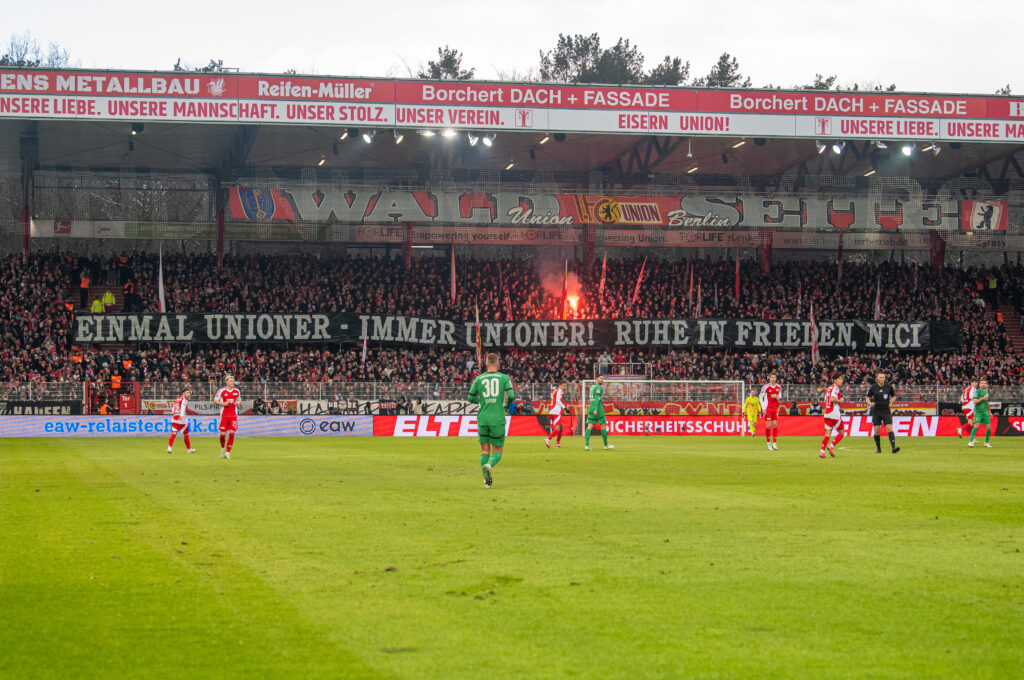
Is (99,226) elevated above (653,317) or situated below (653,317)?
above

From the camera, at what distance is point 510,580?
945cm

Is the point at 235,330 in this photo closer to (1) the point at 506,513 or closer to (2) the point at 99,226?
(2) the point at 99,226

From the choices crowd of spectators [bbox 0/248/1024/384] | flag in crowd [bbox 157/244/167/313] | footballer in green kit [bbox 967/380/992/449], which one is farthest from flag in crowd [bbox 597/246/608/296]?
footballer in green kit [bbox 967/380/992/449]

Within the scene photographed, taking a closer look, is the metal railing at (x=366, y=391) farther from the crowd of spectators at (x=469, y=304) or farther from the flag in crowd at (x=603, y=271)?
the flag in crowd at (x=603, y=271)

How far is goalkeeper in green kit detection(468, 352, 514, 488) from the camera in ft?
57.8

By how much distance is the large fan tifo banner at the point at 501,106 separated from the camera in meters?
47.3

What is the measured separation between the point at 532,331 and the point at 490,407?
37.4 m

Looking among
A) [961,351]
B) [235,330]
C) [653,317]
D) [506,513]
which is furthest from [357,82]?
[506,513]

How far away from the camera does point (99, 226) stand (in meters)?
54.4

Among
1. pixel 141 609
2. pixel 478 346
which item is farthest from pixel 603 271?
pixel 141 609

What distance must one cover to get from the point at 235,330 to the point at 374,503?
38.6 m

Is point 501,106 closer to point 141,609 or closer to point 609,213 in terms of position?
point 609,213

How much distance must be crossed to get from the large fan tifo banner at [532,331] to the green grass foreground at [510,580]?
3372 cm

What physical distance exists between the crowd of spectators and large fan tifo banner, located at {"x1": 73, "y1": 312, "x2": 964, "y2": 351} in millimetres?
656
